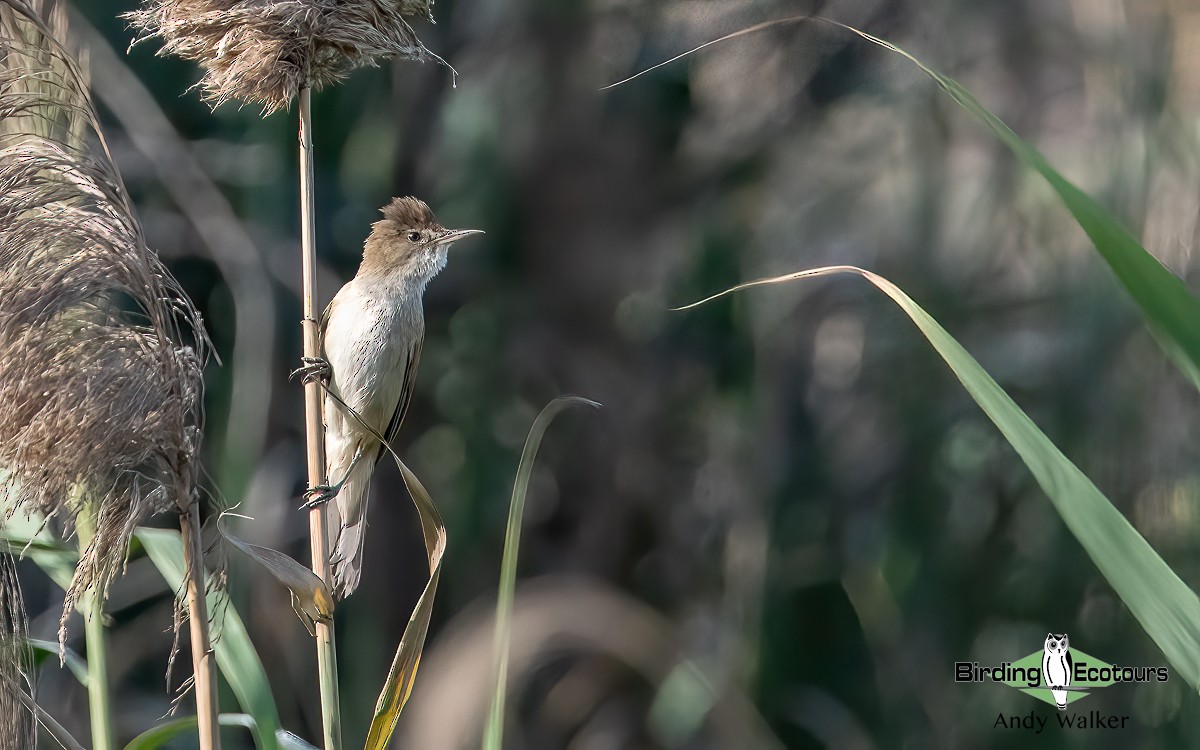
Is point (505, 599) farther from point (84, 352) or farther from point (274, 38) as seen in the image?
point (274, 38)

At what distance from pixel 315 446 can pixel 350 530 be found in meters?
0.54

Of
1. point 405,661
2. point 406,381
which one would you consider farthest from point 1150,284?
point 406,381

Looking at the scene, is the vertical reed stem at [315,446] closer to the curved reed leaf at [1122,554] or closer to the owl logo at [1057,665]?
the curved reed leaf at [1122,554]

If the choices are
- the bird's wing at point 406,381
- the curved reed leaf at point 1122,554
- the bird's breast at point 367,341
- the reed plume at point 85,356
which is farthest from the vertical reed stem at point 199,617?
the bird's wing at point 406,381

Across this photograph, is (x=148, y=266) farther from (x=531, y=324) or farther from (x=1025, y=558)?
(x=1025, y=558)

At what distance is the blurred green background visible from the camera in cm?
237

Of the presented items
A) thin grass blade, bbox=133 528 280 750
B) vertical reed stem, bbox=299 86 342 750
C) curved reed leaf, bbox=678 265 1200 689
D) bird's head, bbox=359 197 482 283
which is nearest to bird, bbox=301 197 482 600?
bird's head, bbox=359 197 482 283

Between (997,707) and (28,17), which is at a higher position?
(28,17)

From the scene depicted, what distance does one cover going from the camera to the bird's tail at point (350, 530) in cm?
143

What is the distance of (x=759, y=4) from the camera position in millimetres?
2566

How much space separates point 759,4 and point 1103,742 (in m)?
1.96

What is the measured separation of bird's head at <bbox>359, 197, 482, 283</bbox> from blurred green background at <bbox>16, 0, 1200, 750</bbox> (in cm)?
76

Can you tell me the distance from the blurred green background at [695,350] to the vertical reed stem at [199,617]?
1.35 metres

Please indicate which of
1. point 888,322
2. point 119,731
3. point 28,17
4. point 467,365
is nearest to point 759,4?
point 888,322
